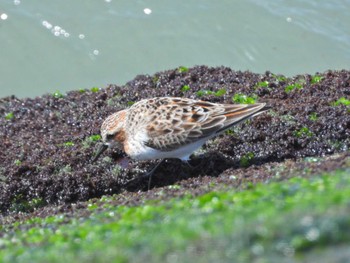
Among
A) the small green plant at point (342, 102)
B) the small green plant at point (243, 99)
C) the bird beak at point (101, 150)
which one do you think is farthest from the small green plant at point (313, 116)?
the bird beak at point (101, 150)

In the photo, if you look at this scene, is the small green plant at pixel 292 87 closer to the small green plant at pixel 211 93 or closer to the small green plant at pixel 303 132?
the small green plant at pixel 211 93

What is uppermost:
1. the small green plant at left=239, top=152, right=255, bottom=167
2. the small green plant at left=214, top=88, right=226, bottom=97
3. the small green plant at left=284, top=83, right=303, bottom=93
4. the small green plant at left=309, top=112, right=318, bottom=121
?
the small green plant at left=284, top=83, right=303, bottom=93

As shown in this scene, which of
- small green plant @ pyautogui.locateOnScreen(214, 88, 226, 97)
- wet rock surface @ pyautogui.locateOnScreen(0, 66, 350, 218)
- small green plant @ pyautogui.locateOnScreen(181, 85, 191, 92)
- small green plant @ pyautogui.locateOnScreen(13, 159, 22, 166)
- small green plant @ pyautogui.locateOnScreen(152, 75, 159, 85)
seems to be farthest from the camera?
small green plant @ pyautogui.locateOnScreen(152, 75, 159, 85)

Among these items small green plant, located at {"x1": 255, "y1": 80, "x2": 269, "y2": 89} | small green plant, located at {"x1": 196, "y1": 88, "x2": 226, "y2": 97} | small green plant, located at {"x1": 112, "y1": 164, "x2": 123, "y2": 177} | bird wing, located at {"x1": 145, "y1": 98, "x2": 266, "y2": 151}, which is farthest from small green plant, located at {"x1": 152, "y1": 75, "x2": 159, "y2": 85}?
small green plant, located at {"x1": 112, "y1": 164, "x2": 123, "y2": 177}

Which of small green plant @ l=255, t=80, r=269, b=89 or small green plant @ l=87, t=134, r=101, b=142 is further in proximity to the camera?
small green plant @ l=255, t=80, r=269, b=89

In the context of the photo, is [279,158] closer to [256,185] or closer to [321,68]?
[256,185]

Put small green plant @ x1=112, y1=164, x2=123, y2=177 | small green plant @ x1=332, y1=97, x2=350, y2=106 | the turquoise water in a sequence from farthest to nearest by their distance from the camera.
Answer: the turquoise water, small green plant @ x1=332, y1=97, x2=350, y2=106, small green plant @ x1=112, y1=164, x2=123, y2=177

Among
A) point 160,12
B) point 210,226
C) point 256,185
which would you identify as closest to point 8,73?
point 160,12

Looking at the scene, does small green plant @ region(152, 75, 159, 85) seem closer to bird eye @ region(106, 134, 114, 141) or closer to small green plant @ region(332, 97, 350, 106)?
bird eye @ region(106, 134, 114, 141)

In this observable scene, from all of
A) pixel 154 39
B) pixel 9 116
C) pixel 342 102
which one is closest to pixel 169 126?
pixel 342 102
